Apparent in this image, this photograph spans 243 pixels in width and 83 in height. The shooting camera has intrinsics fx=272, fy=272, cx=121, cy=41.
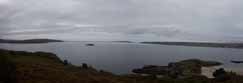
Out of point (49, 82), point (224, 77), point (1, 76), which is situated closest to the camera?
point (1, 76)

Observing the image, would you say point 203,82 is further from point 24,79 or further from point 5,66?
point 5,66

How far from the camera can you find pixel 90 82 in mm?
32344

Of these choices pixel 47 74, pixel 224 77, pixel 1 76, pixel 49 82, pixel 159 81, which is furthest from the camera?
pixel 224 77

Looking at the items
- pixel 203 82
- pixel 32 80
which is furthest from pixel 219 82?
pixel 32 80

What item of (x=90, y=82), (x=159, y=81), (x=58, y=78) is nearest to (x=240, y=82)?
(x=159, y=81)

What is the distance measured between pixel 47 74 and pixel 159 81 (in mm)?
16429

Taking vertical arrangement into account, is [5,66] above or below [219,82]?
above

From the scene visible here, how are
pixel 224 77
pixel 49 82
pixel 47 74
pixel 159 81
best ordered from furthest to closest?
1. pixel 224 77
2. pixel 159 81
3. pixel 47 74
4. pixel 49 82

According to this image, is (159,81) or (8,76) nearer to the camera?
(8,76)

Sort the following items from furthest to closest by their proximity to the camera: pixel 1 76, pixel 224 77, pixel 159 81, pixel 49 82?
pixel 224 77 → pixel 159 81 → pixel 49 82 → pixel 1 76

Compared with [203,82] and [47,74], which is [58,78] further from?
[203,82]

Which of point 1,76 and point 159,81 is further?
point 159,81

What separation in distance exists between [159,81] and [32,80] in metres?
19.0

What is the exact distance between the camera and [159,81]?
40.9 meters
